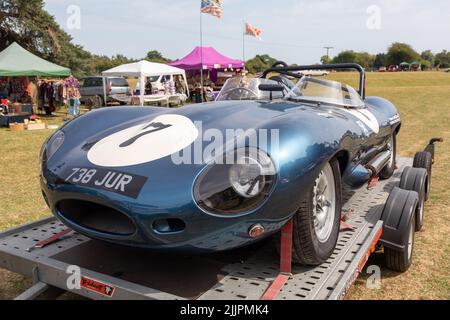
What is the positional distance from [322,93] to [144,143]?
185 cm

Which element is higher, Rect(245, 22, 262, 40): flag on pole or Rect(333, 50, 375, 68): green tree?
Rect(333, 50, 375, 68): green tree

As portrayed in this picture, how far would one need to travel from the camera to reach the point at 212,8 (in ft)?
59.6

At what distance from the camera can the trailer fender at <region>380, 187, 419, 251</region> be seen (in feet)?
10.3

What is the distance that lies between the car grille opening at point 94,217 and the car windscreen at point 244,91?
6.67 ft

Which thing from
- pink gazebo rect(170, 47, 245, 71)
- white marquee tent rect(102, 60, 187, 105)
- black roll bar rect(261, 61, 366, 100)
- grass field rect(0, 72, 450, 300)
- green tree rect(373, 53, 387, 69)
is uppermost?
green tree rect(373, 53, 387, 69)

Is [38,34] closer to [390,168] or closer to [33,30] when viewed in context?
[33,30]

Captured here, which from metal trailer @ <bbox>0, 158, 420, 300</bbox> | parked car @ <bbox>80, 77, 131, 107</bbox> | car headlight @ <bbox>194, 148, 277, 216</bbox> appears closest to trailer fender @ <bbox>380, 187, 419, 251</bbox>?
metal trailer @ <bbox>0, 158, 420, 300</bbox>

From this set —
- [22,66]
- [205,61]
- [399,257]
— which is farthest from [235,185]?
[205,61]

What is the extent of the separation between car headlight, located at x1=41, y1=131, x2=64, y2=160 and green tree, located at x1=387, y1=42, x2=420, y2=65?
136775 millimetres

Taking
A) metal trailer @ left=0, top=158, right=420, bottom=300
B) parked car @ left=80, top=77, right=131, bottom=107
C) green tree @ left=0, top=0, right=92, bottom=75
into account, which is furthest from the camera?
green tree @ left=0, top=0, right=92, bottom=75

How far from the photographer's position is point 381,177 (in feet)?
16.3

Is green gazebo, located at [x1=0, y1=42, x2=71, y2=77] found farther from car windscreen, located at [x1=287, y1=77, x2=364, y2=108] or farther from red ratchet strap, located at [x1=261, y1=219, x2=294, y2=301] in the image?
red ratchet strap, located at [x1=261, y1=219, x2=294, y2=301]

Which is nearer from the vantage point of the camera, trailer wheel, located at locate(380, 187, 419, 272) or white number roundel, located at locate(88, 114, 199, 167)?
white number roundel, located at locate(88, 114, 199, 167)
